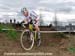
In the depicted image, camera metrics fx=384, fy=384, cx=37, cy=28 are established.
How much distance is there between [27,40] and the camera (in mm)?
11594

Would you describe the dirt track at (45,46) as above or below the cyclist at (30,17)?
below

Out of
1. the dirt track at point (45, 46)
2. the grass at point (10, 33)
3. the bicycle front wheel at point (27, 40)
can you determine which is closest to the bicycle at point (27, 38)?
the bicycle front wheel at point (27, 40)

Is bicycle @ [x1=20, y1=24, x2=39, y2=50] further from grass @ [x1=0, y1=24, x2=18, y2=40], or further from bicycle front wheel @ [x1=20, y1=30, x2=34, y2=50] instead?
grass @ [x1=0, y1=24, x2=18, y2=40]

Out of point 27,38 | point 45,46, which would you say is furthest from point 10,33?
point 45,46

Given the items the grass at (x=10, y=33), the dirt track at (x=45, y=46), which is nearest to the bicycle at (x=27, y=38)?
the dirt track at (x=45, y=46)

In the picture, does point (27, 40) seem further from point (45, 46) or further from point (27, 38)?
point (45, 46)

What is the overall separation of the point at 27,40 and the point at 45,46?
0.61 meters

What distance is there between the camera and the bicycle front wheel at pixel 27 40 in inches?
452

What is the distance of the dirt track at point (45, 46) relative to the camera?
11.5m

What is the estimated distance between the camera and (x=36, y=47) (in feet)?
38.1

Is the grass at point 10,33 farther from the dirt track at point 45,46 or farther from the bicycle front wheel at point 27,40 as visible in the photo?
the bicycle front wheel at point 27,40

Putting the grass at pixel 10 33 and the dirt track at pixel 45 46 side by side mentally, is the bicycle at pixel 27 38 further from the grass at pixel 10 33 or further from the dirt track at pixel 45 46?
the grass at pixel 10 33

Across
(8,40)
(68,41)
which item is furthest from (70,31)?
(8,40)

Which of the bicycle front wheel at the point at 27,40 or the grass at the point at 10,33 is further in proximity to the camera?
the grass at the point at 10,33
